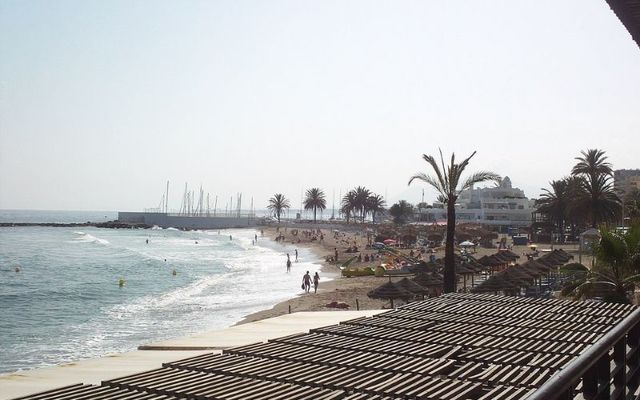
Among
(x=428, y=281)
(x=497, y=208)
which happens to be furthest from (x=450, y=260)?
(x=497, y=208)

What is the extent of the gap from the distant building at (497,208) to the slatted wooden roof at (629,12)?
103 metres

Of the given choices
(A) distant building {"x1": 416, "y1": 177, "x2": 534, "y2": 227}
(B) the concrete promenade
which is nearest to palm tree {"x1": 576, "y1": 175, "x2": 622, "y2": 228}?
(B) the concrete promenade

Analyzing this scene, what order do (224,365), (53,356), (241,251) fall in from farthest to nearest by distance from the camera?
(241,251) < (53,356) < (224,365)

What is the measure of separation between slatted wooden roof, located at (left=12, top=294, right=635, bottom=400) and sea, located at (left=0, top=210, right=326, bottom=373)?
1566 cm

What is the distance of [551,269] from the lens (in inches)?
1144

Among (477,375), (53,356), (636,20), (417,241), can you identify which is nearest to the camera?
(636,20)

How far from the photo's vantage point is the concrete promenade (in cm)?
799

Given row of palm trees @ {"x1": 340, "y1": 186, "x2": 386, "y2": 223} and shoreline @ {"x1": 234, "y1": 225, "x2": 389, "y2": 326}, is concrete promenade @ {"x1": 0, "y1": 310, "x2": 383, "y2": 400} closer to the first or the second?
shoreline @ {"x1": 234, "y1": 225, "x2": 389, "y2": 326}

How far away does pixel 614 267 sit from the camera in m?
14.7

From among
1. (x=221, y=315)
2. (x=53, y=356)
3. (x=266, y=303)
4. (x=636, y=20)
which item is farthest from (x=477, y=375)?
(x=266, y=303)

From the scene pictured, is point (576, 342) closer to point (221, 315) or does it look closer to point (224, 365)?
point (224, 365)

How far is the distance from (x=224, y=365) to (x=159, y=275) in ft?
152

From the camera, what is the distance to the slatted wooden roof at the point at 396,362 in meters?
5.41

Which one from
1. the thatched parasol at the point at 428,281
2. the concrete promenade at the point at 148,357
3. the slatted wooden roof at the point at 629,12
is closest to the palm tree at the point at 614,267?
the concrete promenade at the point at 148,357
